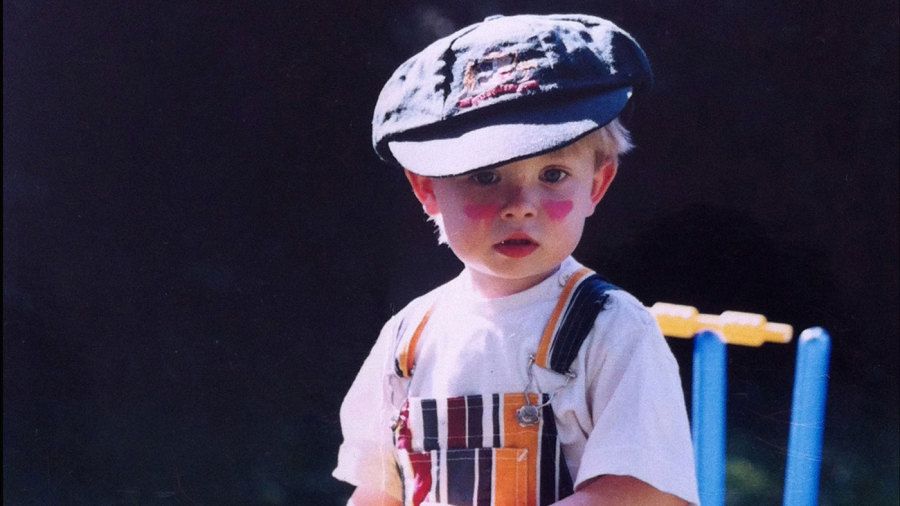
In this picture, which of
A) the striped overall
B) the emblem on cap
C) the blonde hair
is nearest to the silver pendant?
the striped overall

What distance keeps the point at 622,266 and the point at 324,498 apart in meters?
0.72

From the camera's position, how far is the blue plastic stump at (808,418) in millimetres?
1579

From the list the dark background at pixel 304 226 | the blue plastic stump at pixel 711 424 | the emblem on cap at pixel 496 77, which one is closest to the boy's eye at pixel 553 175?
the emblem on cap at pixel 496 77

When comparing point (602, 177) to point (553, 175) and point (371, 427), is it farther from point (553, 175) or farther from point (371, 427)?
point (371, 427)

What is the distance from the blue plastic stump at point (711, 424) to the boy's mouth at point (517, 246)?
39cm

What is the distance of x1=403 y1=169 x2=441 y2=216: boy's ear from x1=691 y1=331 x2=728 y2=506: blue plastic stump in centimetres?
48

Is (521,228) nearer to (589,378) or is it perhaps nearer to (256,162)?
(589,378)

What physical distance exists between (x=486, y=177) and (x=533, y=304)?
202 mm

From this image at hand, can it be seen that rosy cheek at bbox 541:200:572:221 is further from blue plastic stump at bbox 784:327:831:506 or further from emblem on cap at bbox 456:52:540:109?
blue plastic stump at bbox 784:327:831:506

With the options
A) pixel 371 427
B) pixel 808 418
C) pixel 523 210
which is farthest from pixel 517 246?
pixel 808 418

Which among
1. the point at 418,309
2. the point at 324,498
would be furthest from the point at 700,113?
the point at 324,498

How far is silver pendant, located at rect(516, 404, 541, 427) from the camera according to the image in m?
1.39

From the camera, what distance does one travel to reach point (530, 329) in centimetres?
146

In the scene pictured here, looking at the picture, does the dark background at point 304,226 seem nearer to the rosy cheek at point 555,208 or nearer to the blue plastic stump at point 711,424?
the blue plastic stump at point 711,424
